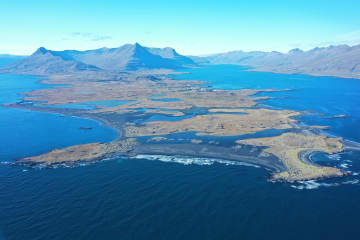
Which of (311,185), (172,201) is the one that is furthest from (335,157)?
(172,201)

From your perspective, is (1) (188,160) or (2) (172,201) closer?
(2) (172,201)

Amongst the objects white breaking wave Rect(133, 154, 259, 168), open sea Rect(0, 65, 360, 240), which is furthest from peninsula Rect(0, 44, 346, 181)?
open sea Rect(0, 65, 360, 240)

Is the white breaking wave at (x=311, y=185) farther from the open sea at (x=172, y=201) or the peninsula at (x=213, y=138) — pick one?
the peninsula at (x=213, y=138)

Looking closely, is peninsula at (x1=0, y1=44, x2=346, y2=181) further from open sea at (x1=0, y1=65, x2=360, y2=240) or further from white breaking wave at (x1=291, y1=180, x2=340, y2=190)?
open sea at (x1=0, y1=65, x2=360, y2=240)

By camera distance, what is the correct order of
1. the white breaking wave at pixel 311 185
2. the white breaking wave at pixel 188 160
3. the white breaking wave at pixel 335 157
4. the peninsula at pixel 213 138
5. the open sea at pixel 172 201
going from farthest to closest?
the white breaking wave at pixel 335 157, the peninsula at pixel 213 138, the white breaking wave at pixel 188 160, the white breaking wave at pixel 311 185, the open sea at pixel 172 201

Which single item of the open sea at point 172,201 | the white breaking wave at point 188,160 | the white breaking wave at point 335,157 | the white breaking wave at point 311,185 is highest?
the white breaking wave at point 335,157

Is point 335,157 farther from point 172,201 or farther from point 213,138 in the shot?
point 172,201

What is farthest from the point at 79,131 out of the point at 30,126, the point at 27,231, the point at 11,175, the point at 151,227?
the point at 151,227

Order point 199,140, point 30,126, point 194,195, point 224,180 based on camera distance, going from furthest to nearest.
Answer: point 30,126, point 199,140, point 224,180, point 194,195

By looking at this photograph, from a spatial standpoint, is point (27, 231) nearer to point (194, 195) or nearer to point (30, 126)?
point (194, 195)

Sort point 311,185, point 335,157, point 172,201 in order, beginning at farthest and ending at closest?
point 335,157, point 311,185, point 172,201

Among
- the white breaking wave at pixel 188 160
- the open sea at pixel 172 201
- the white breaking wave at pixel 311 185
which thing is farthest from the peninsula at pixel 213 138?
the open sea at pixel 172 201
